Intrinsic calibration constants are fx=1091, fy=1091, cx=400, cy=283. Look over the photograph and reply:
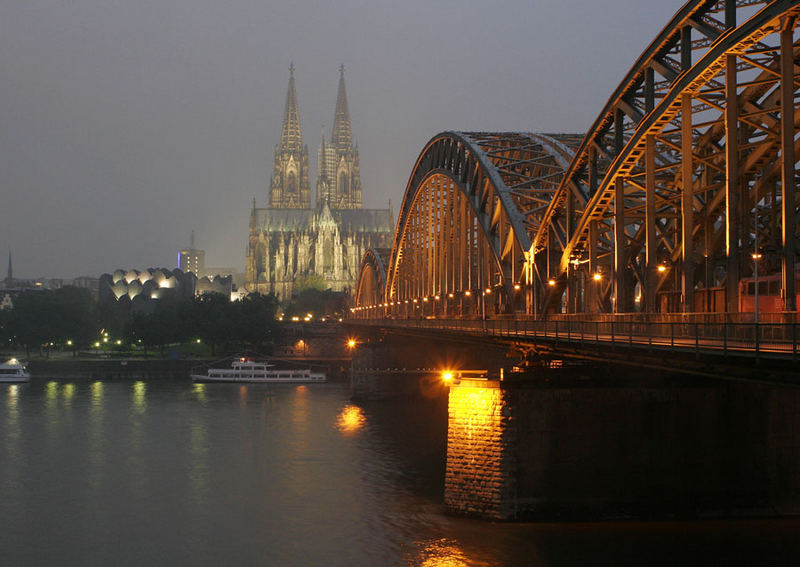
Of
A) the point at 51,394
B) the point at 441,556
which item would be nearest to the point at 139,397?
the point at 51,394

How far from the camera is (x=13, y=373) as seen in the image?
124 meters

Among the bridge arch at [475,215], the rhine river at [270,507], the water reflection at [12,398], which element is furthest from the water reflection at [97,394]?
the bridge arch at [475,215]

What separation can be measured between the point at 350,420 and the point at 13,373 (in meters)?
60.2

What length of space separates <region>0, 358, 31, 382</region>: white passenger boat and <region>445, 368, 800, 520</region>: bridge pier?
93.0 metres

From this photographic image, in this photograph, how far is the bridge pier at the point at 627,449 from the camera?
37.5 meters

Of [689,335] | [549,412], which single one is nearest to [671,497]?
[549,412]

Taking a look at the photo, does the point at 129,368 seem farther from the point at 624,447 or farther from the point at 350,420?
the point at 624,447

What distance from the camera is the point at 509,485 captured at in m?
37.6

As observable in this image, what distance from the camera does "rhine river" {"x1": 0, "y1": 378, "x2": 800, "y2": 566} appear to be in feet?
117

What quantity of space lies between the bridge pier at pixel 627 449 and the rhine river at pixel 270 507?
810 mm

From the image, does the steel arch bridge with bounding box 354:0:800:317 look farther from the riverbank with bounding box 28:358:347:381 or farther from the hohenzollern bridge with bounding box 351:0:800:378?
the riverbank with bounding box 28:358:347:381

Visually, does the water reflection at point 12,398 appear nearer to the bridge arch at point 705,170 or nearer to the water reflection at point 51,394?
the water reflection at point 51,394

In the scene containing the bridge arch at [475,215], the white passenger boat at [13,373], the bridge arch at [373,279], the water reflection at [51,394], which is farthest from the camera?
the bridge arch at [373,279]

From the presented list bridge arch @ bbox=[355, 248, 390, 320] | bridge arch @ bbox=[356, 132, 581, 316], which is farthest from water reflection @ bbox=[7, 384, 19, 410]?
bridge arch @ bbox=[355, 248, 390, 320]
